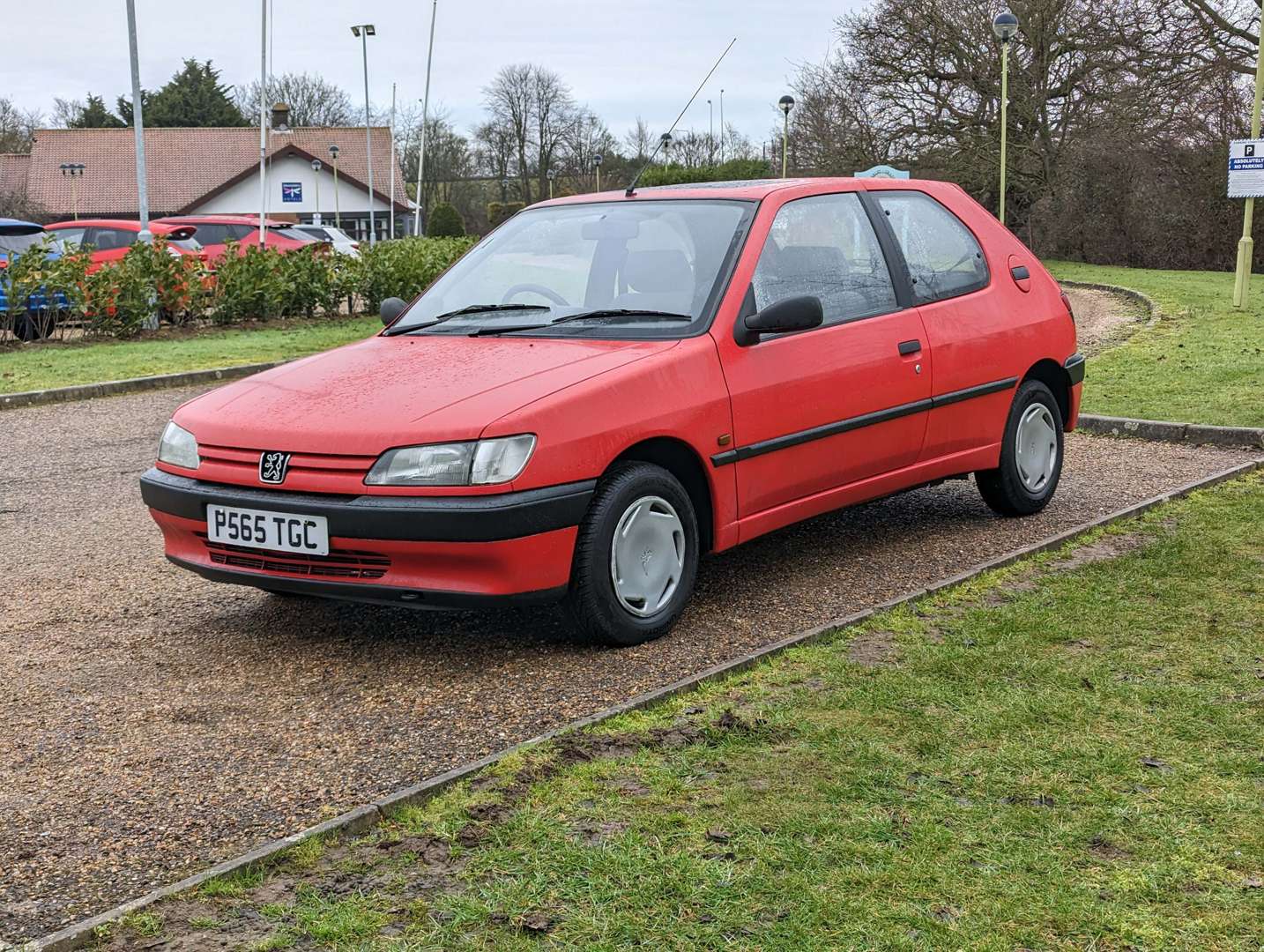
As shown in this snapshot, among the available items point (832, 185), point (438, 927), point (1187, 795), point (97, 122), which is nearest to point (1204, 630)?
point (1187, 795)

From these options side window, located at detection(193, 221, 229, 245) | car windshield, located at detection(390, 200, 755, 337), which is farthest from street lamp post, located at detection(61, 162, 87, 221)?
car windshield, located at detection(390, 200, 755, 337)

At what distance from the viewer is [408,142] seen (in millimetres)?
86375

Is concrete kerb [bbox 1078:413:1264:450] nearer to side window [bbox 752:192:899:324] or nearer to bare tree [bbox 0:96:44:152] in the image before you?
side window [bbox 752:192:899:324]

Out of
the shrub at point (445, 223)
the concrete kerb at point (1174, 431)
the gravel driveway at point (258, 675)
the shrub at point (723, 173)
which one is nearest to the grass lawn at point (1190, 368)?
the concrete kerb at point (1174, 431)

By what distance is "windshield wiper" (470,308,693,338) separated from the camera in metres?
5.58

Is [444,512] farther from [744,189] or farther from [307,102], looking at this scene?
[307,102]

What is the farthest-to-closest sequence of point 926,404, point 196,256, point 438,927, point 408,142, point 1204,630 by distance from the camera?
point 408,142 → point 196,256 → point 926,404 → point 1204,630 → point 438,927

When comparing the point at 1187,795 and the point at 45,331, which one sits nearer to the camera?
the point at 1187,795

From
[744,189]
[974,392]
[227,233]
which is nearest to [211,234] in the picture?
[227,233]

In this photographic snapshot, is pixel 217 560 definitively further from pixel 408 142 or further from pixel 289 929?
pixel 408 142

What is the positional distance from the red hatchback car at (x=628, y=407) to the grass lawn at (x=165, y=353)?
886 cm

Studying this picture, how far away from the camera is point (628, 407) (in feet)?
16.6

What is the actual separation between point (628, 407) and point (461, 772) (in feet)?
5.38

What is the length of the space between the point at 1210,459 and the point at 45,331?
14129mm
